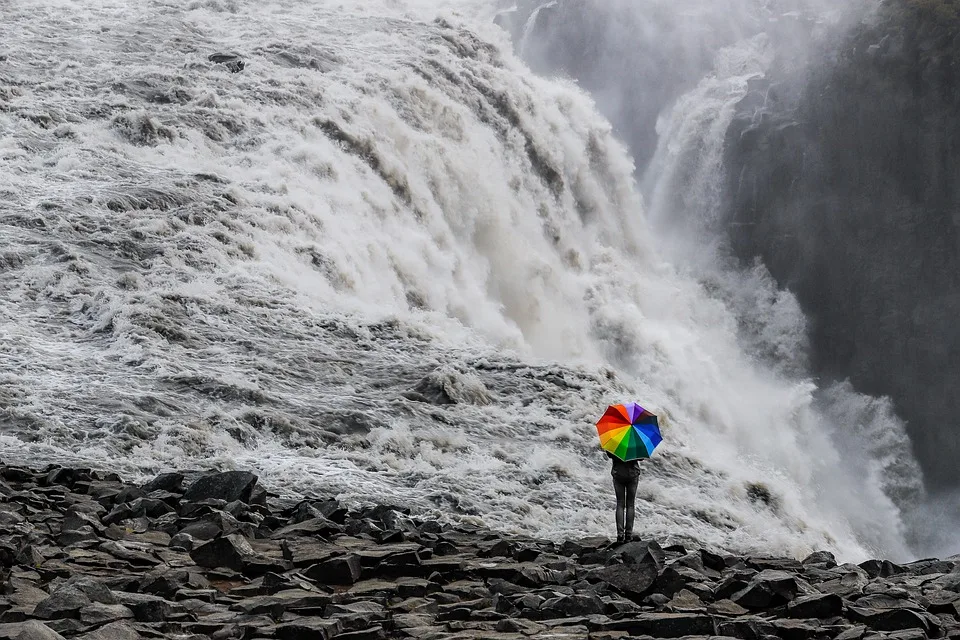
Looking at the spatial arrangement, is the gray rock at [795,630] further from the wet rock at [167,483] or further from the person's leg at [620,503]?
the wet rock at [167,483]

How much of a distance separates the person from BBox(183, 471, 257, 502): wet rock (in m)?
3.72

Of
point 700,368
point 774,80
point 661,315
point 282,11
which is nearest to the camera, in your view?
point 700,368

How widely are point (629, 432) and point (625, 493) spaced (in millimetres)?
699

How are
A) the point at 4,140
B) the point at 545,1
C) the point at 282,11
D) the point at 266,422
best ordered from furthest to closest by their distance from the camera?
1. the point at 545,1
2. the point at 282,11
3. the point at 4,140
4. the point at 266,422

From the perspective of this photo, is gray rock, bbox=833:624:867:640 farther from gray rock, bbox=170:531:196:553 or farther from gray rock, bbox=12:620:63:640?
gray rock, bbox=170:531:196:553

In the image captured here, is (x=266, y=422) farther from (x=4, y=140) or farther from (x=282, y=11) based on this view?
(x=282, y=11)

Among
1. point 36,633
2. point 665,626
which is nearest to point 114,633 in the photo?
point 36,633

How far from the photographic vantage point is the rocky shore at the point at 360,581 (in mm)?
7230

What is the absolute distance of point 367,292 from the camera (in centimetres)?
2220

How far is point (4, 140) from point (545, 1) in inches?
1374

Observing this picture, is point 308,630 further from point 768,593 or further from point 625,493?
point 625,493

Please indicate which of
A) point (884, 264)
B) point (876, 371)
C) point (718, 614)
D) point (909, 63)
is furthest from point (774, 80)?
point (718, 614)

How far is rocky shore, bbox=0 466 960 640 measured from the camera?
723 cm

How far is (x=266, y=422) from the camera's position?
15.5 m
